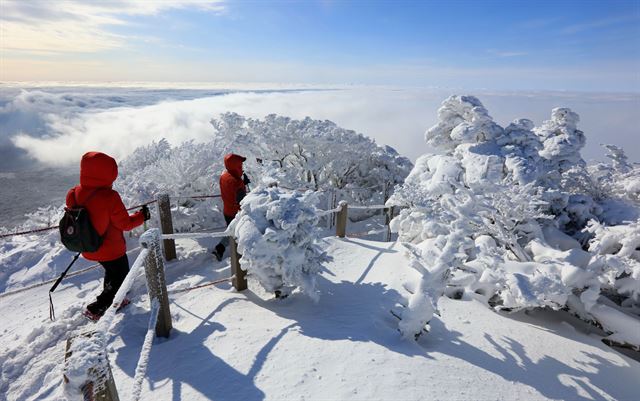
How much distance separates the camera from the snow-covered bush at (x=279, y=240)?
4.21m

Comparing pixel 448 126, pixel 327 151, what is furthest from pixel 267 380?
pixel 327 151

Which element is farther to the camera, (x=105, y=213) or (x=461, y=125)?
(x=461, y=125)

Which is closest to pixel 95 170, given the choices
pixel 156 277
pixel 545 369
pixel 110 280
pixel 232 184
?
pixel 156 277

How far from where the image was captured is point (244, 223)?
439 cm

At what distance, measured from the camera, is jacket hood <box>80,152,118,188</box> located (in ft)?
11.7

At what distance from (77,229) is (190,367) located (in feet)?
6.20

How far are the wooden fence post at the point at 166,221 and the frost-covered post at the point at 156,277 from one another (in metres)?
2.66

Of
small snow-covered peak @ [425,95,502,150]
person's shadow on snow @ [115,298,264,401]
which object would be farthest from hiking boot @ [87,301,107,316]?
small snow-covered peak @ [425,95,502,150]

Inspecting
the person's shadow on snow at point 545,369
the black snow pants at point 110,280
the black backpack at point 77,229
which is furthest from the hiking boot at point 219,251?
the person's shadow on snow at point 545,369

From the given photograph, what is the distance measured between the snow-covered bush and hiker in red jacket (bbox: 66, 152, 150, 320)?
135 cm

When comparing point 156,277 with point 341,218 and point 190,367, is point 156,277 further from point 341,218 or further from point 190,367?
point 341,218

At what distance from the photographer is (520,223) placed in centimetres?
608

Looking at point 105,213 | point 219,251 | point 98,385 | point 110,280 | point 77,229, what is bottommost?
point 219,251

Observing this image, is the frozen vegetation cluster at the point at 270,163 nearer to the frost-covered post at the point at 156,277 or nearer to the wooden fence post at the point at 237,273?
the wooden fence post at the point at 237,273
